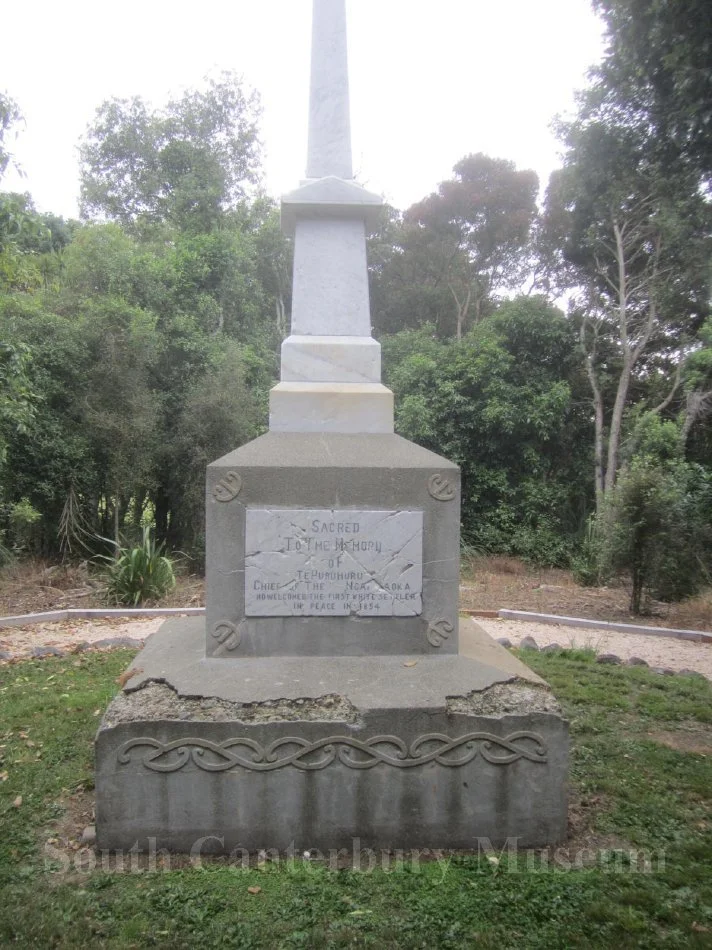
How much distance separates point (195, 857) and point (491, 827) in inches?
55.2

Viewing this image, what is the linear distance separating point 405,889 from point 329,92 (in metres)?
4.48

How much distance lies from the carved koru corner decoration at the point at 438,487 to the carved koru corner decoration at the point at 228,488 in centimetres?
106

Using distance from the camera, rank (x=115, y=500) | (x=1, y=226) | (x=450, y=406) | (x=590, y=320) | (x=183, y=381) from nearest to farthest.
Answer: (x=1, y=226) < (x=115, y=500) < (x=183, y=381) < (x=450, y=406) < (x=590, y=320)

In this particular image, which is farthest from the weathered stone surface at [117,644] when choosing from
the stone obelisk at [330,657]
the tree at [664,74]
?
the tree at [664,74]

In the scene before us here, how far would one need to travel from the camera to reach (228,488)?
393cm

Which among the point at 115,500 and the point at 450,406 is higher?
the point at 450,406

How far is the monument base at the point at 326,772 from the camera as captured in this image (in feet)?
11.0

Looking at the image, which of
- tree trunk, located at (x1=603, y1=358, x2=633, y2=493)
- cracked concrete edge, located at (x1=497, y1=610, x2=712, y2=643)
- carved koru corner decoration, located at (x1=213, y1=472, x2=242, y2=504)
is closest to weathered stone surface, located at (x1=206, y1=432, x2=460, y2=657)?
carved koru corner decoration, located at (x1=213, y1=472, x2=242, y2=504)

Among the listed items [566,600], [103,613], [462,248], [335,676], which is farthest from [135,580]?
[462,248]

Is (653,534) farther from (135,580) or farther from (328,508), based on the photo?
(135,580)

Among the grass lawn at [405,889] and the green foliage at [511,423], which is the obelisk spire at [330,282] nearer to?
the grass lawn at [405,889]

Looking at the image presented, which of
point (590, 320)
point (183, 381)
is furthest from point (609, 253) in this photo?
point (183, 381)

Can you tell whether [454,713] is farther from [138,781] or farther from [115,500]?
[115,500]

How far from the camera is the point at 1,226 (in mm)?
6914
